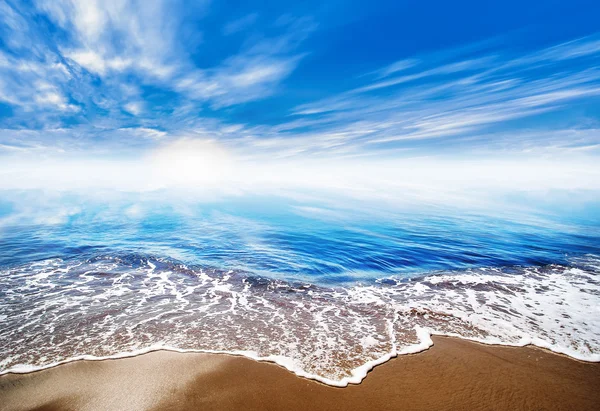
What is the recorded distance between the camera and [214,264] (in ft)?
50.5

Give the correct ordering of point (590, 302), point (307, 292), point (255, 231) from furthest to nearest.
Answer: point (255, 231), point (307, 292), point (590, 302)

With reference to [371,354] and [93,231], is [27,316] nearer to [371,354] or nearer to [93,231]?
[371,354]

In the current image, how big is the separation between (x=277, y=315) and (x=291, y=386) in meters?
3.69

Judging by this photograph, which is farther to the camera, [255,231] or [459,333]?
[255,231]

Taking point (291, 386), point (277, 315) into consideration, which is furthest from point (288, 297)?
point (291, 386)

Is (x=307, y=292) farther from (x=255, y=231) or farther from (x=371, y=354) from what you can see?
(x=255, y=231)

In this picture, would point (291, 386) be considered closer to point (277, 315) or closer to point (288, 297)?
point (277, 315)

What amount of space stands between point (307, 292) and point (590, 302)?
12.6 m

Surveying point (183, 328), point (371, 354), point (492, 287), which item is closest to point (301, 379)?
point (371, 354)

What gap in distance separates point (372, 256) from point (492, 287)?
7112 millimetres

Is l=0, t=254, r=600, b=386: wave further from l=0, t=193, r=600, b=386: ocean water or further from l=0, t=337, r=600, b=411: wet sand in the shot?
l=0, t=337, r=600, b=411: wet sand

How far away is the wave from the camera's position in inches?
287

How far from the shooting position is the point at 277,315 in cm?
960

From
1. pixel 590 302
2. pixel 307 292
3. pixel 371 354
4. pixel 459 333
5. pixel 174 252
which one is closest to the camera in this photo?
pixel 371 354
